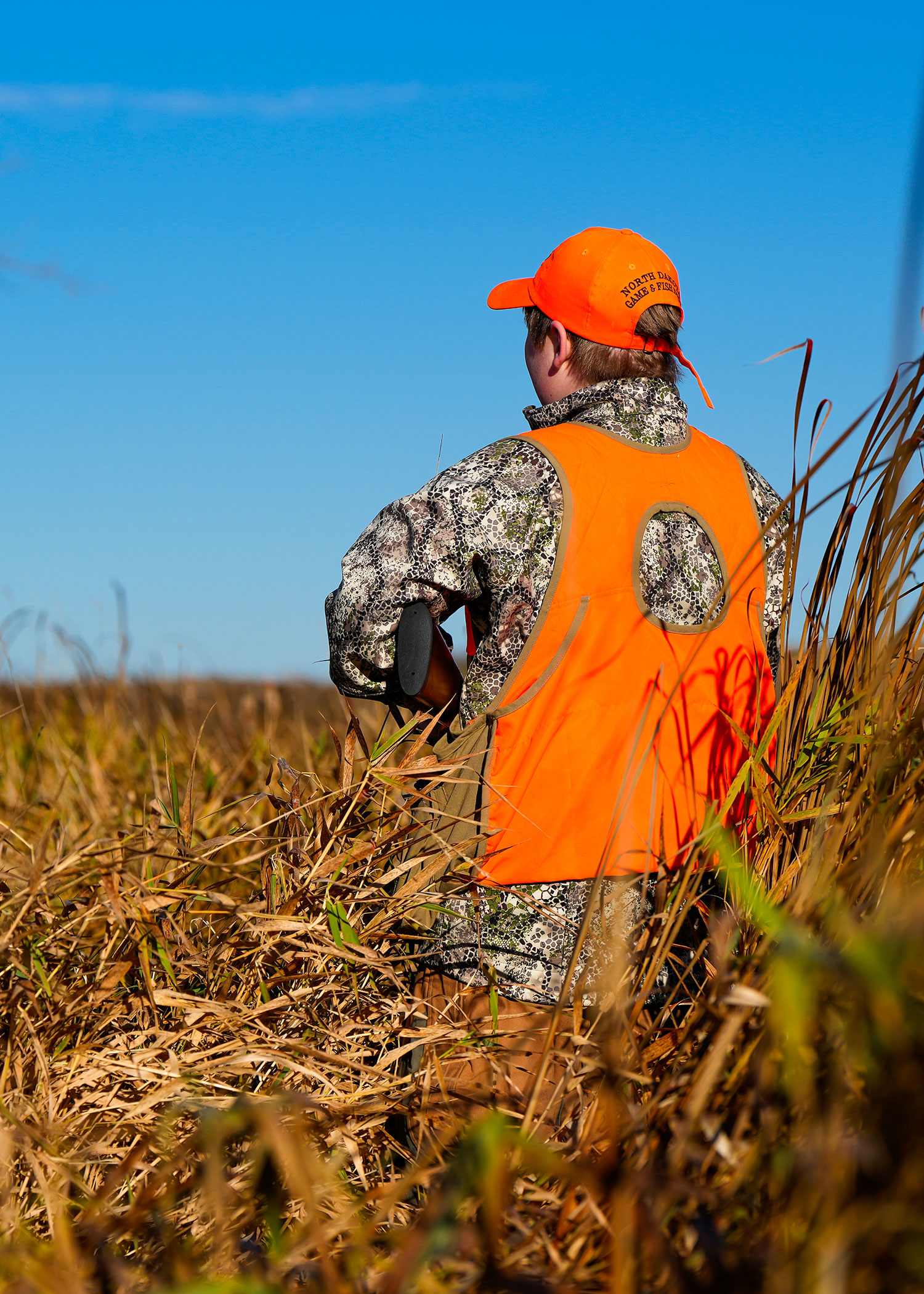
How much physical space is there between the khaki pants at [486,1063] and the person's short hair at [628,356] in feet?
4.12

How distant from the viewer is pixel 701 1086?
1085 mm

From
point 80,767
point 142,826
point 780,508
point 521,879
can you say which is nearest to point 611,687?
point 521,879

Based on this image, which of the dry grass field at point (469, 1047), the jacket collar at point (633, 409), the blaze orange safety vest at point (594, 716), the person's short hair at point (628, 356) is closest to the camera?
the dry grass field at point (469, 1047)

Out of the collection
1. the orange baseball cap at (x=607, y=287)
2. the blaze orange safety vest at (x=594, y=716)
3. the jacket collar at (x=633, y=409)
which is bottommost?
A: the blaze orange safety vest at (x=594, y=716)

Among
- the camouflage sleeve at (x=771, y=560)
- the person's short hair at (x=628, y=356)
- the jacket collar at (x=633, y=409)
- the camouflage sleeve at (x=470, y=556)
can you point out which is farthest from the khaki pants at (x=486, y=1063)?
the person's short hair at (x=628, y=356)

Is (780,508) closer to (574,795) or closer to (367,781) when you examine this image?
(574,795)

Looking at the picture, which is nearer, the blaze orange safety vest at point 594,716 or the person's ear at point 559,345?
the blaze orange safety vest at point 594,716

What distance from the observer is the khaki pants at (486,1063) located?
1618 mm

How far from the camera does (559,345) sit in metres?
2.29

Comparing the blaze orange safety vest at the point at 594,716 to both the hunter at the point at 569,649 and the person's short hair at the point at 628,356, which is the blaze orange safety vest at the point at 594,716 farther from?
the person's short hair at the point at 628,356

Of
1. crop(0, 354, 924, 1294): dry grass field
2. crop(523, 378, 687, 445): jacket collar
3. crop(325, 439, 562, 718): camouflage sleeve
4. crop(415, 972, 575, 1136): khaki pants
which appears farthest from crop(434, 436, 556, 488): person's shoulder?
crop(415, 972, 575, 1136): khaki pants

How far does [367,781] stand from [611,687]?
0.52 metres

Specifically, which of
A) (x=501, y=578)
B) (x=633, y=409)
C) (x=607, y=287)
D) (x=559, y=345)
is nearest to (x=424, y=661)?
(x=501, y=578)

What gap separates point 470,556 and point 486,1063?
0.90m
